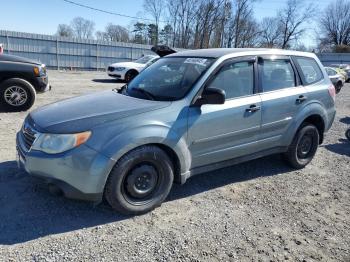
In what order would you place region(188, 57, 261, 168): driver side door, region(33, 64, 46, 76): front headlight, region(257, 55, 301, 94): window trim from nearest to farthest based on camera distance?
region(188, 57, 261, 168): driver side door → region(257, 55, 301, 94): window trim → region(33, 64, 46, 76): front headlight

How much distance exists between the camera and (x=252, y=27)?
51469mm

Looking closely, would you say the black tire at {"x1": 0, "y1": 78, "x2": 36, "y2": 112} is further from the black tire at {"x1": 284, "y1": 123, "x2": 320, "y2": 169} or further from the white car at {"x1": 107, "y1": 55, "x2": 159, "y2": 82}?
the white car at {"x1": 107, "y1": 55, "x2": 159, "y2": 82}

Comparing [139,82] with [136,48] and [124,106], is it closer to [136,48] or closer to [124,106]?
[124,106]

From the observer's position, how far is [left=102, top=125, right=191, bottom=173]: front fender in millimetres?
3046

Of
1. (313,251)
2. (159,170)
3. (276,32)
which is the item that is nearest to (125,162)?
(159,170)

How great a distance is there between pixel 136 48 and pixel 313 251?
25.0 m

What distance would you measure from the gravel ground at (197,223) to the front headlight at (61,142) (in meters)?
0.64

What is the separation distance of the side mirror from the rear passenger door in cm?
94

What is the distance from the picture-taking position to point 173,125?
3395 millimetres

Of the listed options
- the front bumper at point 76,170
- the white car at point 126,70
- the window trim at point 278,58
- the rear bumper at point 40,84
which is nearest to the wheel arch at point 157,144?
the front bumper at point 76,170

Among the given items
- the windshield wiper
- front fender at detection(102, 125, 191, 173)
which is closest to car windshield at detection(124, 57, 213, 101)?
the windshield wiper

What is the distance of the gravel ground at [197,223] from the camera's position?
286 centimetres

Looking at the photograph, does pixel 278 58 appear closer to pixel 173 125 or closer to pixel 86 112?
pixel 173 125

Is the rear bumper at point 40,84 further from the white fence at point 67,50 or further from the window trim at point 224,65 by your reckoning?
the white fence at point 67,50
